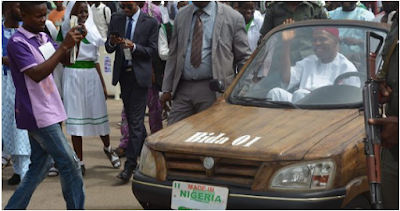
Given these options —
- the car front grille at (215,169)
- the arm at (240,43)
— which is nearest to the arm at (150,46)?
the arm at (240,43)

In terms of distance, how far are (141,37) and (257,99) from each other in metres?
2.45

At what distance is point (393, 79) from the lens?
418 centimetres

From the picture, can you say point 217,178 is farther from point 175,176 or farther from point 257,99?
point 257,99

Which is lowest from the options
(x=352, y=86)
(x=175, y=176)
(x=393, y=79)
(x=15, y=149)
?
(x=15, y=149)

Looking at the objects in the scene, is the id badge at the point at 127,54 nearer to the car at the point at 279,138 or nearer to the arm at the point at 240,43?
the arm at the point at 240,43

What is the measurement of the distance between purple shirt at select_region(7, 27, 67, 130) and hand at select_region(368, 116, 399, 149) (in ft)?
8.26

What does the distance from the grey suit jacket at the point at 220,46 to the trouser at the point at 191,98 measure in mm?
79

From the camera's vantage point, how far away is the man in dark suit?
8062 mm

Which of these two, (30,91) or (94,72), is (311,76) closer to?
(30,91)

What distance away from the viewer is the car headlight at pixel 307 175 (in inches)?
191

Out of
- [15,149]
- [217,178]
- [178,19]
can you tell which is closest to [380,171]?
[217,178]

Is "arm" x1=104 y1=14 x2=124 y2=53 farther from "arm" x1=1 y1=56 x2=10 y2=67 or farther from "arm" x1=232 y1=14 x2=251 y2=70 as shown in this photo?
"arm" x1=232 y1=14 x2=251 y2=70

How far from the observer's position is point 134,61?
8.15 m

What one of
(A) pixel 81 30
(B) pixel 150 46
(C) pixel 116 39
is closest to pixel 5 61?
(C) pixel 116 39
